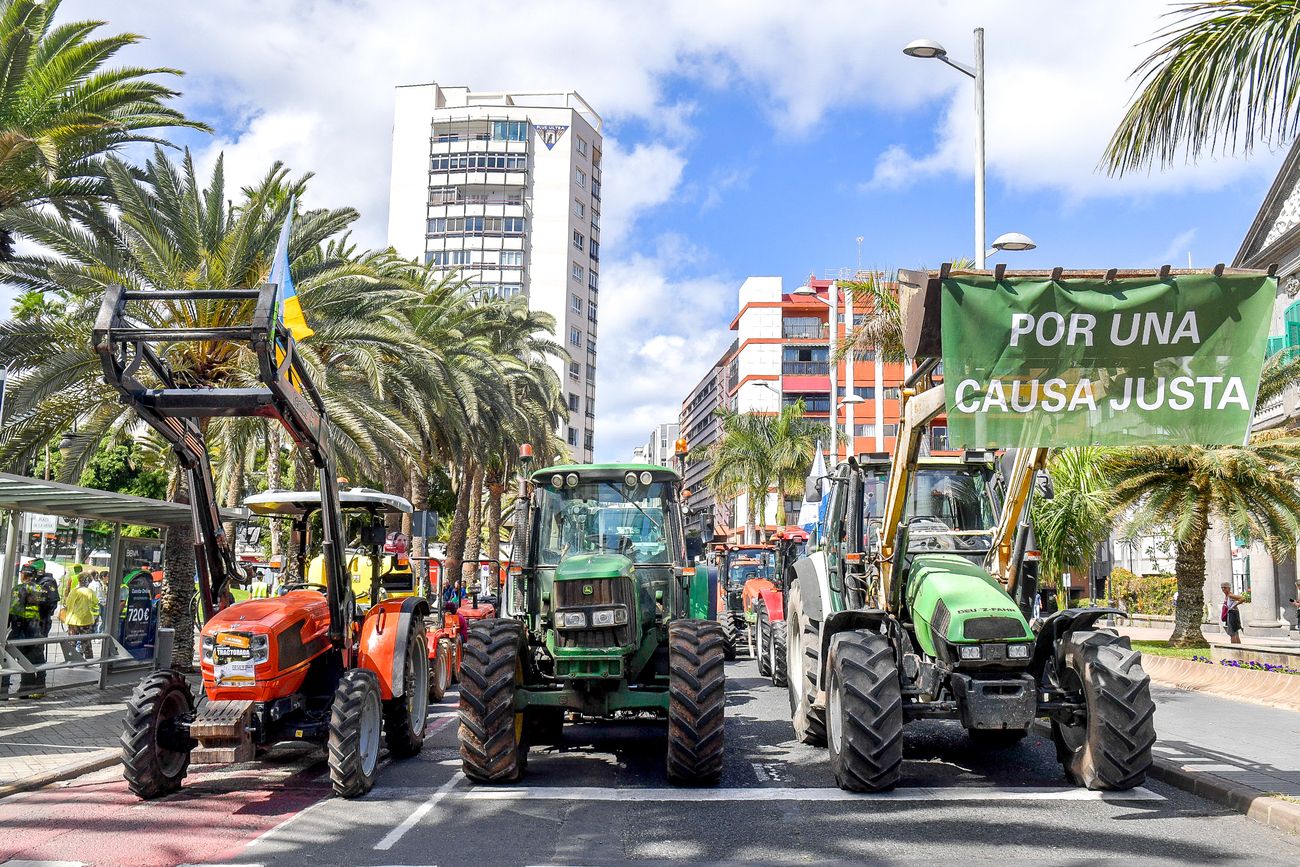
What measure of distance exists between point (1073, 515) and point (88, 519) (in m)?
16.2

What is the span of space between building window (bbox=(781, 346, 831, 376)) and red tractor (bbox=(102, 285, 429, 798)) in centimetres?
7649

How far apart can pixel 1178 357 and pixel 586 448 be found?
78.2 meters

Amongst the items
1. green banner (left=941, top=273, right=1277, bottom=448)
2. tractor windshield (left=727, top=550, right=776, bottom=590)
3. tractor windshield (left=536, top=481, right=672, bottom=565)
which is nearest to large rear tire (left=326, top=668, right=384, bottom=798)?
tractor windshield (left=536, top=481, right=672, bottom=565)

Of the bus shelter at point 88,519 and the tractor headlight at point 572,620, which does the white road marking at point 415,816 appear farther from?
the bus shelter at point 88,519

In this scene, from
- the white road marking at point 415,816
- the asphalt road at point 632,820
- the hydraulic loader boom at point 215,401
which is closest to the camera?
the asphalt road at point 632,820

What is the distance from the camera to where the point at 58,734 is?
12.0 m

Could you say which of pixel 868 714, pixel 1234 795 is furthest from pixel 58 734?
pixel 1234 795

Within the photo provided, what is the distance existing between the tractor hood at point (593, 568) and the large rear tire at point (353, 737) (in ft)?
5.89

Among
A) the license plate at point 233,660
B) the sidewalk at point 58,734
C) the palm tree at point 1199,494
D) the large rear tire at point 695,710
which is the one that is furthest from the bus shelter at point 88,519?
the palm tree at point 1199,494

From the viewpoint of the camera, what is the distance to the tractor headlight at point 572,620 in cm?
917

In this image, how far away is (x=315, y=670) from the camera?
9.91 m

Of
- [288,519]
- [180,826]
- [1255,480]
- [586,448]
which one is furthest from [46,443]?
[586,448]

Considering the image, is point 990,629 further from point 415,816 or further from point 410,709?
point 410,709

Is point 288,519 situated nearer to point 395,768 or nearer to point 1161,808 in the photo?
point 395,768
